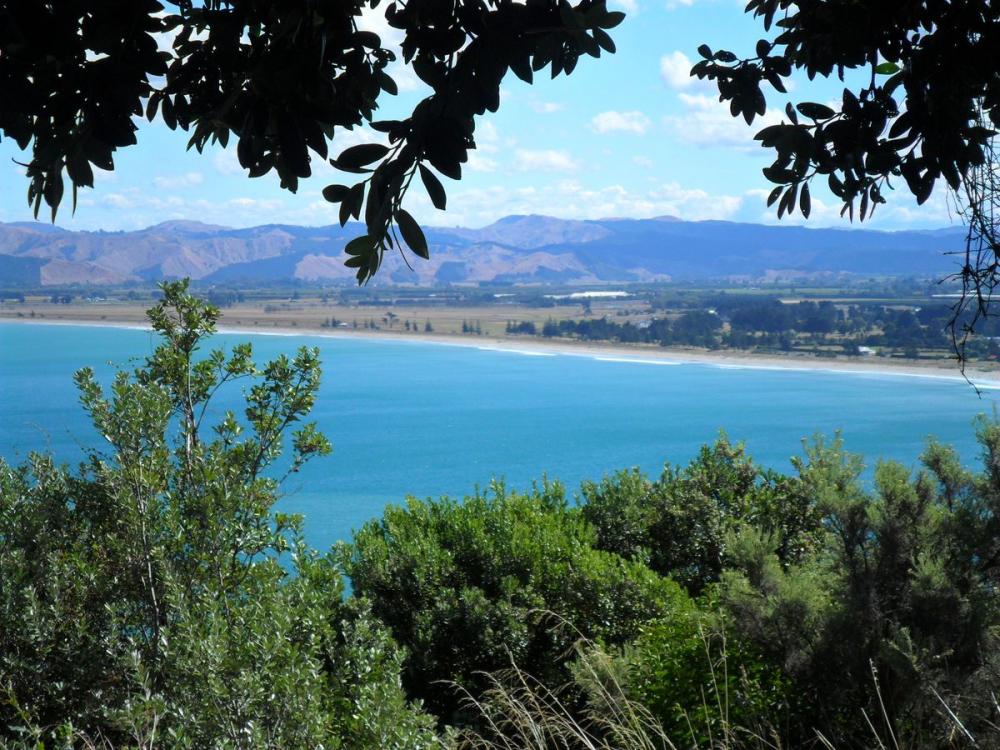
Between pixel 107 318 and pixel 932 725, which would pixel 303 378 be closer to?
pixel 932 725

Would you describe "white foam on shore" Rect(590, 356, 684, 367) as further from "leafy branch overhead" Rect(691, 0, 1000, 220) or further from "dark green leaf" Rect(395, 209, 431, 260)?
"dark green leaf" Rect(395, 209, 431, 260)

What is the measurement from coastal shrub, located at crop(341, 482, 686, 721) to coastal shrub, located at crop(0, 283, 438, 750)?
1.32 metres

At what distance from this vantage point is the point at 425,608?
196 inches

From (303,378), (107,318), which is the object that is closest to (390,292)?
(107,318)

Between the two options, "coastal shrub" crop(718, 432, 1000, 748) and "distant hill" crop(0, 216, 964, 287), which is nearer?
"coastal shrub" crop(718, 432, 1000, 748)

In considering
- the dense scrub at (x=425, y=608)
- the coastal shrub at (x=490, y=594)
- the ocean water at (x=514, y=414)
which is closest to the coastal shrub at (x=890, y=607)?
the dense scrub at (x=425, y=608)

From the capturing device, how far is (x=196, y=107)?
1837 millimetres

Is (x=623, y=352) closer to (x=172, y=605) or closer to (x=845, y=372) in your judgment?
(x=845, y=372)

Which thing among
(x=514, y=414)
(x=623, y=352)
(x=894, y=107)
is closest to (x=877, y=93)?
(x=894, y=107)

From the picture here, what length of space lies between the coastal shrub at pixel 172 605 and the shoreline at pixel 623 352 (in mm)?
29708

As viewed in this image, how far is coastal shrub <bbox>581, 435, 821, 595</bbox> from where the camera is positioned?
5930 millimetres

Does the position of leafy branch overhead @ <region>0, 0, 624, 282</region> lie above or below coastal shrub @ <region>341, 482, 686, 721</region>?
above

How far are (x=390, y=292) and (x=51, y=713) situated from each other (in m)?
74.7

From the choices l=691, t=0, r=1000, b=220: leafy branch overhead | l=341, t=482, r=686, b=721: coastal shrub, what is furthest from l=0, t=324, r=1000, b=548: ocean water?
l=691, t=0, r=1000, b=220: leafy branch overhead
